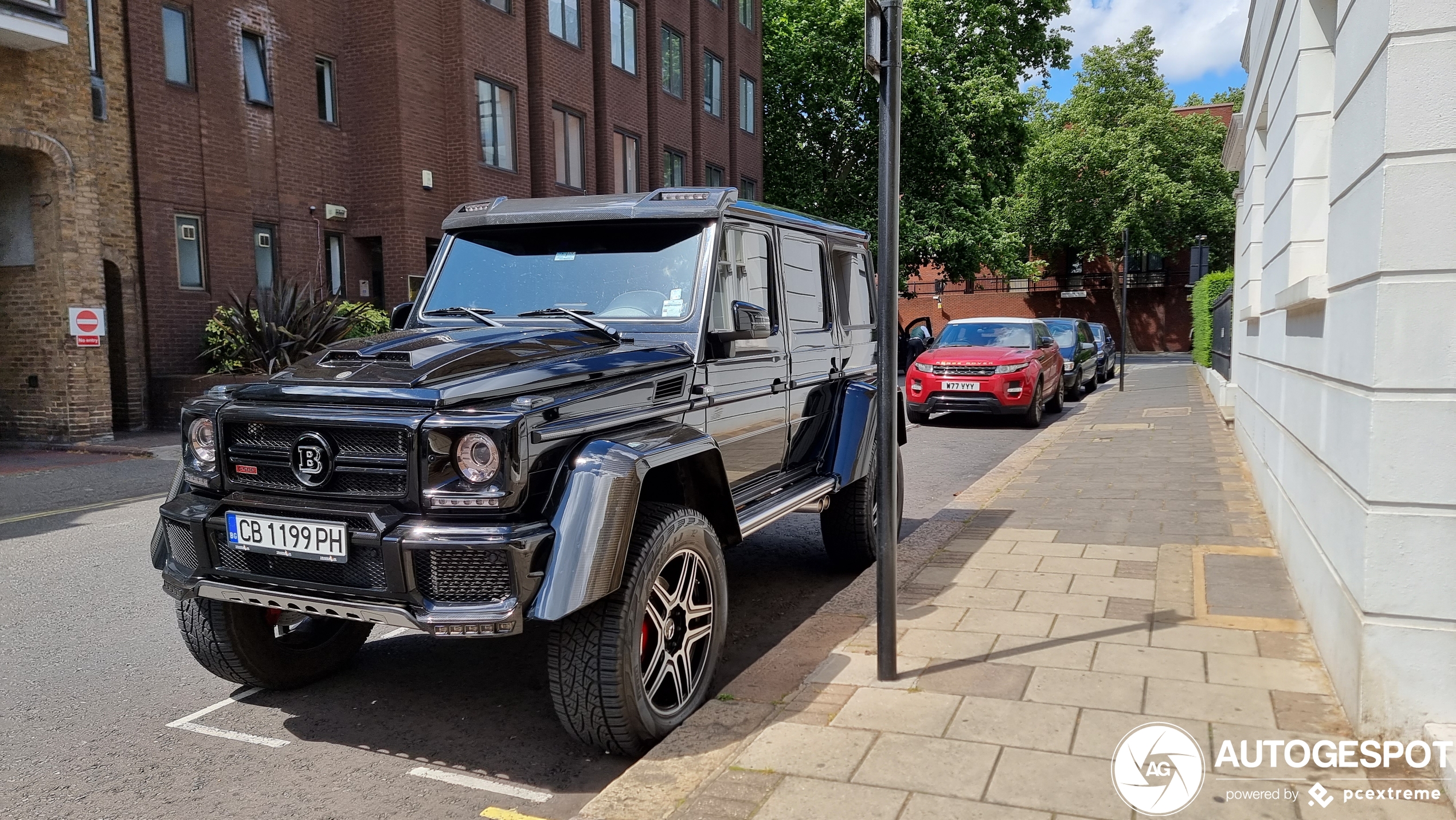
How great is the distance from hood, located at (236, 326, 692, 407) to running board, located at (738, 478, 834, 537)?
803 mm

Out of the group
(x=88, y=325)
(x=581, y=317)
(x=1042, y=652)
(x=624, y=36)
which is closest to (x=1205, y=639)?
(x=1042, y=652)

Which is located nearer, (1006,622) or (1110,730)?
(1110,730)

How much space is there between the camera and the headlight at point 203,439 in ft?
12.1

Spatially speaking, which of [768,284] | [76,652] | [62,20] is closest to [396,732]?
[76,652]

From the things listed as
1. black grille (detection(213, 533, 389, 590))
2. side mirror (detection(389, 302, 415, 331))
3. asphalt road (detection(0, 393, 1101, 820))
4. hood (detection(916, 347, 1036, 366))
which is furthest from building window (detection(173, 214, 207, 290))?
black grille (detection(213, 533, 389, 590))

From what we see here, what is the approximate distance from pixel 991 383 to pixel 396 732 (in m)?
12.6

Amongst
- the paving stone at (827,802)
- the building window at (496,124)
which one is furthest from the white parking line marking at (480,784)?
the building window at (496,124)

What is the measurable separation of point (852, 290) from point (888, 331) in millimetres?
2605

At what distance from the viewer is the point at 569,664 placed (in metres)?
3.34

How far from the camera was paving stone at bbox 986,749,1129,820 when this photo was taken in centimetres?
290

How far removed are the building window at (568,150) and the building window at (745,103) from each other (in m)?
8.82

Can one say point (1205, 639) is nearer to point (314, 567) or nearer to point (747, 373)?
point (747, 373)

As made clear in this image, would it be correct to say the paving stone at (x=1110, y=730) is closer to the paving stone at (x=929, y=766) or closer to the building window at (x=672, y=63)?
the paving stone at (x=929, y=766)

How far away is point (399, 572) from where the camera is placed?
10.4ft
